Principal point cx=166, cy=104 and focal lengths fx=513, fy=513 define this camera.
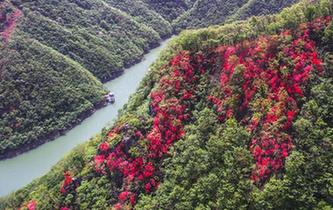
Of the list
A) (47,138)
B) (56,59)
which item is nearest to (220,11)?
(56,59)

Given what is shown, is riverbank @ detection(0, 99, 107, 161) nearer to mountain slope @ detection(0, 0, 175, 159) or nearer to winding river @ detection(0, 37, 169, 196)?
mountain slope @ detection(0, 0, 175, 159)

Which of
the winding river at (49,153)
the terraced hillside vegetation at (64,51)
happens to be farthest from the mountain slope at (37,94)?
the winding river at (49,153)

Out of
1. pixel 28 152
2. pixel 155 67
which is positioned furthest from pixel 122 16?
pixel 155 67

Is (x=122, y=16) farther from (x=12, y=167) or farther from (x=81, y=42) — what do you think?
(x=12, y=167)

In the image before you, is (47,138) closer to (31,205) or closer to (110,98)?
(110,98)

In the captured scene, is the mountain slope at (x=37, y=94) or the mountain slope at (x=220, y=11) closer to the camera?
the mountain slope at (x=37, y=94)

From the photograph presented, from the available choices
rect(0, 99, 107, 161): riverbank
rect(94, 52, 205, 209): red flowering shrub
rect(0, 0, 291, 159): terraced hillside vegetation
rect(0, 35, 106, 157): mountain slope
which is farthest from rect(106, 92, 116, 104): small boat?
rect(94, 52, 205, 209): red flowering shrub

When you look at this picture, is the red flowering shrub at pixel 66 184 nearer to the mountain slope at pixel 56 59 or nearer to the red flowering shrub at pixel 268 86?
the red flowering shrub at pixel 268 86
